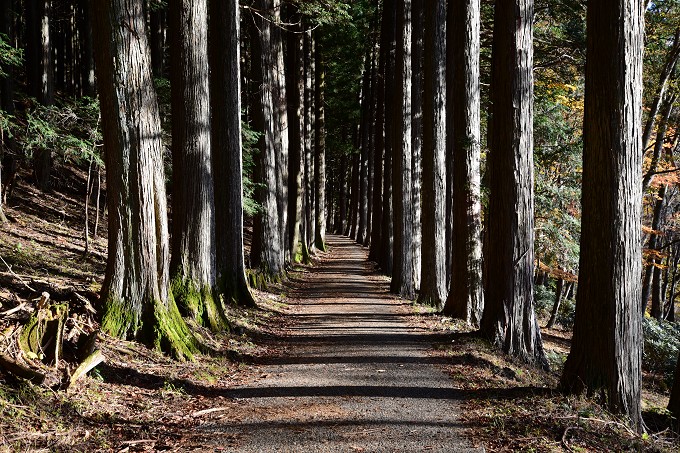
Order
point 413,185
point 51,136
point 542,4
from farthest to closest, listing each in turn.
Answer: point 413,185 → point 542,4 → point 51,136

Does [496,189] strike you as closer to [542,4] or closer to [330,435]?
[330,435]

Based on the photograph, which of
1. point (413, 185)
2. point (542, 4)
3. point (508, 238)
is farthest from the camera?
point (413, 185)

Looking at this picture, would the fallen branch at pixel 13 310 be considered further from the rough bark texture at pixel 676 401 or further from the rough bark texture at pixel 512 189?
the rough bark texture at pixel 676 401

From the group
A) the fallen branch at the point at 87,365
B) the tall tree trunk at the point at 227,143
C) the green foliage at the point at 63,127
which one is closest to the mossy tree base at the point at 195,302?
the tall tree trunk at the point at 227,143

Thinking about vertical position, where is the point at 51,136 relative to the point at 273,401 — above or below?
above

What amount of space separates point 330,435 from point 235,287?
7418 mm

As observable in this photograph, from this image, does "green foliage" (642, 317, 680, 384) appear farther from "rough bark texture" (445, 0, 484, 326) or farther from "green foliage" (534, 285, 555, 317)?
"green foliage" (534, 285, 555, 317)

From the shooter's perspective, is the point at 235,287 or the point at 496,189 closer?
the point at 496,189

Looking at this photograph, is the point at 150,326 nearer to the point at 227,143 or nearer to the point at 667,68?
the point at 227,143

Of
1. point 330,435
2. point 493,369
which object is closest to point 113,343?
point 330,435

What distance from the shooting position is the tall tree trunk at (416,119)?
17.2 meters

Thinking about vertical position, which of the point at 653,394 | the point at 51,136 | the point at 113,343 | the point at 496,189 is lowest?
the point at 653,394

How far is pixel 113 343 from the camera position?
7.04 m

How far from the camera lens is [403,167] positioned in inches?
676
